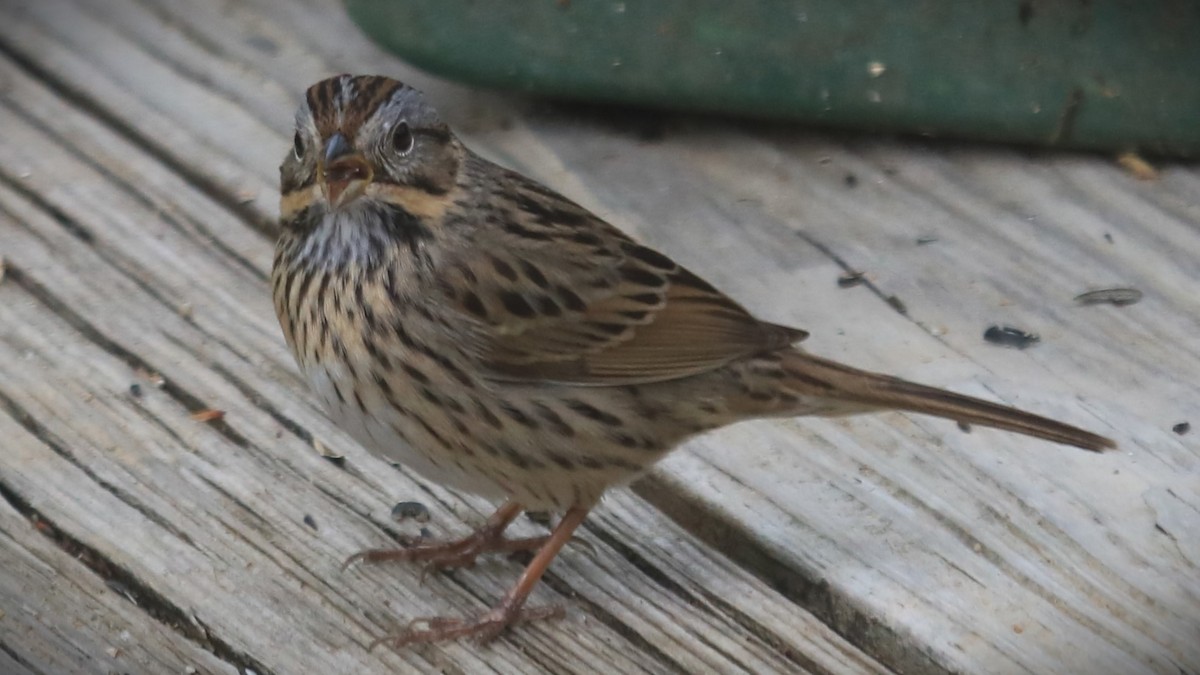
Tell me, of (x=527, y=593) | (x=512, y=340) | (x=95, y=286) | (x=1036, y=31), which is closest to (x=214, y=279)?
(x=95, y=286)

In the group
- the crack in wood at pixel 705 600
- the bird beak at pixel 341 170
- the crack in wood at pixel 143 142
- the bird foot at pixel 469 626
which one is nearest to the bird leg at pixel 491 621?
the bird foot at pixel 469 626

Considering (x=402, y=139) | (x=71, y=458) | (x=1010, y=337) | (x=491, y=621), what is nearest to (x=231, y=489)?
(x=71, y=458)

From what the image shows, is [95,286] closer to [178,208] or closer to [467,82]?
[178,208]

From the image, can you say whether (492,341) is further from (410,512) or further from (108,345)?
(108,345)

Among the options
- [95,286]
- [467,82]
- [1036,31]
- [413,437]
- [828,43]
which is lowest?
[95,286]

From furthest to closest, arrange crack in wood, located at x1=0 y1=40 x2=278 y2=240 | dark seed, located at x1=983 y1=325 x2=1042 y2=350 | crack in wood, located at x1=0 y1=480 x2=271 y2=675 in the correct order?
crack in wood, located at x1=0 y1=40 x2=278 y2=240 < dark seed, located at x1=983 y1=325 x2=1042 y2=350 < crack in wood, located at x1=0 y1=480 x2=271 y2=675

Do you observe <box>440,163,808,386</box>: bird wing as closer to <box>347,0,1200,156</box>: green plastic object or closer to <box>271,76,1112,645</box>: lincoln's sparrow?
<box>271,76,1112,645</box>: lincoln's sparrow

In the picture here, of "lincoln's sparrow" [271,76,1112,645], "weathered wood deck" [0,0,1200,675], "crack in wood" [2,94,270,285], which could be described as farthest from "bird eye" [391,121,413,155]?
"crack in wood" [2,94,270,285]
